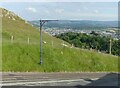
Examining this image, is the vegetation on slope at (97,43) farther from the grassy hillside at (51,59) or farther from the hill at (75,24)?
the grassy hillside at (51,59)

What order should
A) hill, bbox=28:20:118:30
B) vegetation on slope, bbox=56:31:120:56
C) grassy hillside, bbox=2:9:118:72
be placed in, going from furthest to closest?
vegetation on slope, bbox=56:31:120:56, hill, bbox=28:20:118:30, grassy hillside, bbox=2:9:118:72

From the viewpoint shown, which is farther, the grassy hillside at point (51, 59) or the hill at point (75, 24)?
the hill at point (75, 24)

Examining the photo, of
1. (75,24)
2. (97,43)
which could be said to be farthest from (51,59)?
(97,43)

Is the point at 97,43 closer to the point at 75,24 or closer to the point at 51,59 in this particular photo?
the point at 75,24

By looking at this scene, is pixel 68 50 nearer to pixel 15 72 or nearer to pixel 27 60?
pixel 27 60

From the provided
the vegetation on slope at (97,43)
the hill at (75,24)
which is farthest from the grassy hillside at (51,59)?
the vegetation on slope at (97,43)

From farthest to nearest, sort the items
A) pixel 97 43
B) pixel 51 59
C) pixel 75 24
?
pixel 97 43, pixel 75 24, pixel 51 59

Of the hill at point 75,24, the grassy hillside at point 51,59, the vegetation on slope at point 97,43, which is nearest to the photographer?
the grassy hillside at point 51,59

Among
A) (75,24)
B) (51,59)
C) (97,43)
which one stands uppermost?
(75,24)

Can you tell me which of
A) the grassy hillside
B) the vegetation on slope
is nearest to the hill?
the grassy hillside

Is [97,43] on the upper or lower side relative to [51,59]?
upper

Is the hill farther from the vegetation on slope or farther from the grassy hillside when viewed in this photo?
the vegetation on slope

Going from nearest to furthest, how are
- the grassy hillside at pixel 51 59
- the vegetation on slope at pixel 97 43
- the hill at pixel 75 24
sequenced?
the grassy hillside at pixel 51 59
the hill at pixel 75 24
the vegetation on slope at pixel 97 43

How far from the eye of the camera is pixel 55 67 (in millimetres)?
47188
